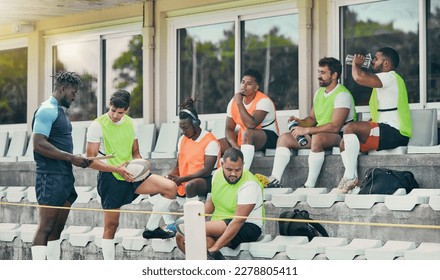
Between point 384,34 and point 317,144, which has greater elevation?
point 384,34

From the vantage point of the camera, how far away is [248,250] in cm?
1005

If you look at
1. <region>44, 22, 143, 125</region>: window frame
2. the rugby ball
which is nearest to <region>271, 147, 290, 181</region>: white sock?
the rugby ball

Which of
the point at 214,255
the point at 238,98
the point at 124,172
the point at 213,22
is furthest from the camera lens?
the point at 213,22

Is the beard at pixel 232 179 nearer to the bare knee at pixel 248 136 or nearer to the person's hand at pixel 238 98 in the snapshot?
the bare knee at pixel 248 136

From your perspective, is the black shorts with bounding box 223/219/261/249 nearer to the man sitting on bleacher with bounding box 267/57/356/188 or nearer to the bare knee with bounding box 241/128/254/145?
the man sitting on bleacher with bounding box 267/57/356/188

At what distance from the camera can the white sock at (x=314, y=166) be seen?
1090 centimetres

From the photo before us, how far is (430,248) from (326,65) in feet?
9.42

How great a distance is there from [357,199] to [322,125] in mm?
1261

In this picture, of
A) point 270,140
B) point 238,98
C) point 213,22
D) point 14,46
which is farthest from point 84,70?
point 270,140

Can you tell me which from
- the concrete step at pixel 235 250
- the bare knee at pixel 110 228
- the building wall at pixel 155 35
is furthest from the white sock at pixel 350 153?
the bare knee at pixel 110 228

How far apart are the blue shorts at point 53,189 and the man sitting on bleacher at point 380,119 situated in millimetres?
2680

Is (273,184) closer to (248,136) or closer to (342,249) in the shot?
(248,136)

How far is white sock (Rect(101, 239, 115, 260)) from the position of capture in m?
10.7

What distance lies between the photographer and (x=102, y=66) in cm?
1548
